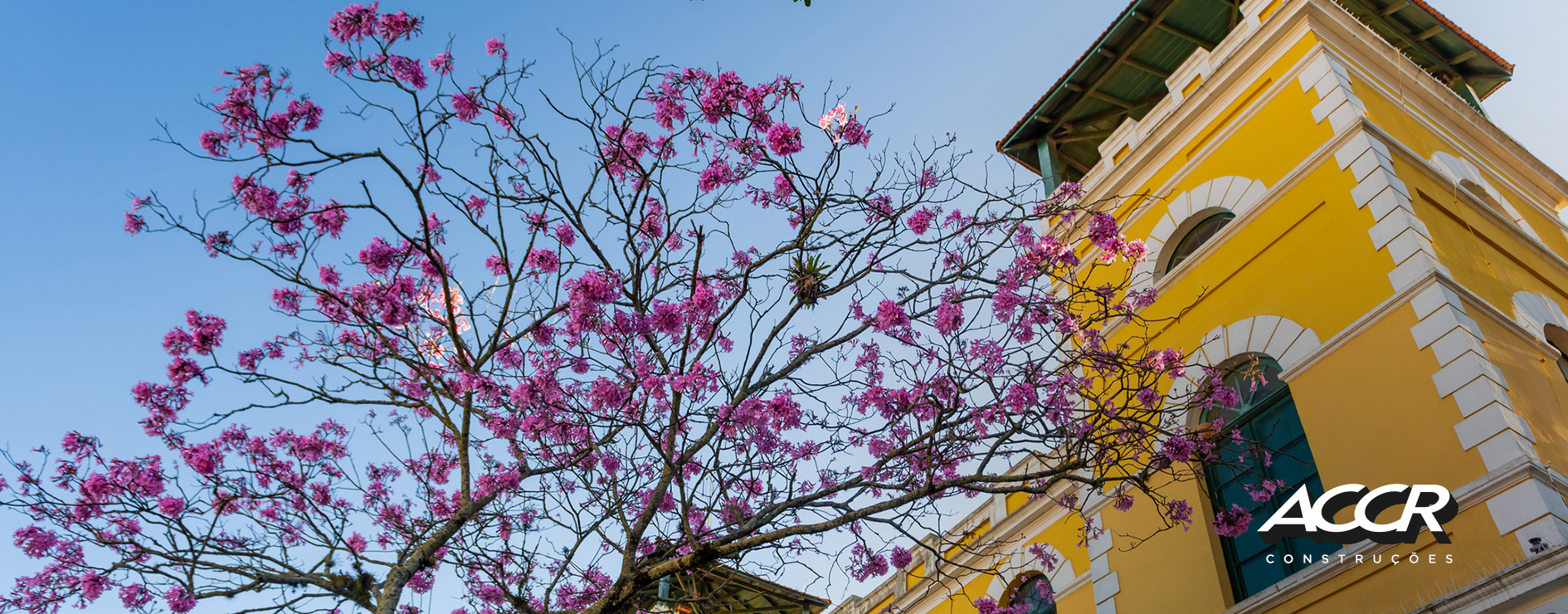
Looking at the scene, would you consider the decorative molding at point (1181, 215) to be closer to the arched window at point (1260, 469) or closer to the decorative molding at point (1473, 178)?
the arched window at point (1260, 469)

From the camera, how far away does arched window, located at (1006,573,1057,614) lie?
1069 centimetres

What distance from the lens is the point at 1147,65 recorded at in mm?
14117

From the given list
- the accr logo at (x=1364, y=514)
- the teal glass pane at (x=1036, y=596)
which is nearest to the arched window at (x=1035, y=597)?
the teal glass pane at (x=1036, y=596)

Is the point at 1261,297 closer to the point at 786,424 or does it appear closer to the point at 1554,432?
the point at 1554,432

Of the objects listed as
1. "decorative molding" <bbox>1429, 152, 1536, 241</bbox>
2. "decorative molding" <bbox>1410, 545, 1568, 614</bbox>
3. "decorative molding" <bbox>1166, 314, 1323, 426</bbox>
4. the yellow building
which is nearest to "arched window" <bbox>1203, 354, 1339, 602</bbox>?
the yellow building

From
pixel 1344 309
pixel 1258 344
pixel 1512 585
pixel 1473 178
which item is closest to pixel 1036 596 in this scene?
pixel 1258 344

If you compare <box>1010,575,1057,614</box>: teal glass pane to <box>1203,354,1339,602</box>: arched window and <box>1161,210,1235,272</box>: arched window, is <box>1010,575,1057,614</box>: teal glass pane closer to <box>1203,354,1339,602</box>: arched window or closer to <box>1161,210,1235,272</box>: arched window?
<box>1203,354,1339,602</box>: arched window

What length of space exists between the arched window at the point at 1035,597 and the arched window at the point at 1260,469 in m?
2.50

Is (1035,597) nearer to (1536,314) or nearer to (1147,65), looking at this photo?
(1536,314)

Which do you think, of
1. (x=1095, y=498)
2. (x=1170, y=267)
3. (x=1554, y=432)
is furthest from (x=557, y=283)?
(x=1554, y=432)

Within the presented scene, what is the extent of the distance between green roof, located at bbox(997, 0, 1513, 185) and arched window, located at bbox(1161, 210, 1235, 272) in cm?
351

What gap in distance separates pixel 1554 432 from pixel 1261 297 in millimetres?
2518

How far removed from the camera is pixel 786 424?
705cm

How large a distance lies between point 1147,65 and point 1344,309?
717 centimetres
